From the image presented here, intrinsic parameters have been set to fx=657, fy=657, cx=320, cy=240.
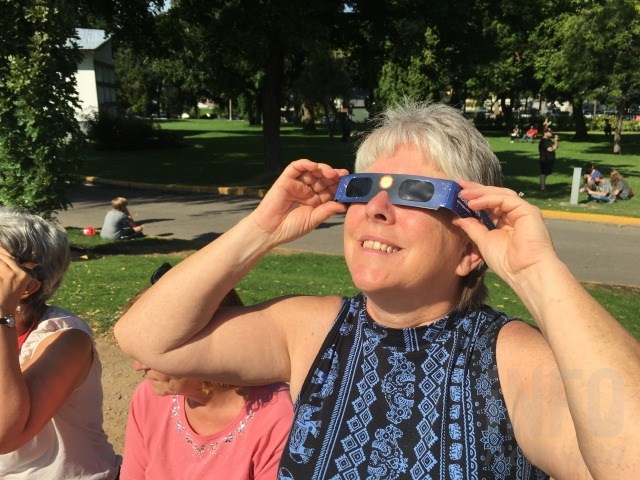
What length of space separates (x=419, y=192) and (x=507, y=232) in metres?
0.24

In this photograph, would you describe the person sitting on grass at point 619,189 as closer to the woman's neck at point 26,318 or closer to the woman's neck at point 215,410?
the woman's neck at point 215,410

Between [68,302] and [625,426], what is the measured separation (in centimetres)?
638

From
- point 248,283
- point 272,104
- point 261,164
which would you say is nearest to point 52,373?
point 248,283

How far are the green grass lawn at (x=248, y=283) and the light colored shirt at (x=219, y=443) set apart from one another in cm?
414

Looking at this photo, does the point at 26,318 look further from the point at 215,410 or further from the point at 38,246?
the point at 215,410

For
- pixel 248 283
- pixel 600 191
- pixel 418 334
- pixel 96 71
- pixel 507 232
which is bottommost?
pixel 600 191

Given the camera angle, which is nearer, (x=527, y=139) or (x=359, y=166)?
(x=359, y=166)

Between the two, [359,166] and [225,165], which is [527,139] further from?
[359,166]

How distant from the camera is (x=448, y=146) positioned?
1775mm

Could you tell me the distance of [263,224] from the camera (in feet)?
6.42

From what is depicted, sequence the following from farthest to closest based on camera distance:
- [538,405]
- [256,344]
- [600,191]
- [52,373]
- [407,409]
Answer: [600,191], [52,373], [256,344], [407,409], [538,405]

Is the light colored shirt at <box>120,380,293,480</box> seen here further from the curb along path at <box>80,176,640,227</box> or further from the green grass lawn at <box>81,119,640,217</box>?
the green grass lawn at <box>81,119,640,217</box>

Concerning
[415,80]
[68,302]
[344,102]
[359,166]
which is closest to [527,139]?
[415,80]

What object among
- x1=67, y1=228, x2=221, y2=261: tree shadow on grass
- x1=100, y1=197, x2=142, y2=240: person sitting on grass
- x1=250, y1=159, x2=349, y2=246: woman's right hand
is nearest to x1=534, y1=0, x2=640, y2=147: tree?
x1=67, y1=228, x2=221, y2=261: tree shadow on grass
